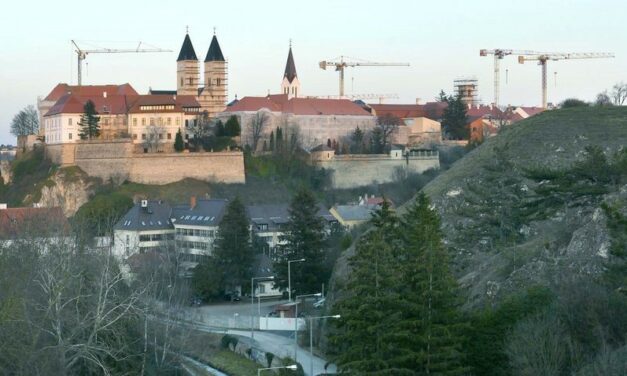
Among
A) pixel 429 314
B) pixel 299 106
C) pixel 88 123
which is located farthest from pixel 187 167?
pixel 429 314

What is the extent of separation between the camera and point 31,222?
149 feet

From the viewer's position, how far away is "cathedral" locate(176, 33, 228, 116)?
83938mm

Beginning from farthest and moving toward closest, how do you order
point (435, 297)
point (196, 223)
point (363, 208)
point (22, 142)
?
point (22, 142) < point (363, 208) < point (196, 223) < point (435, 297)

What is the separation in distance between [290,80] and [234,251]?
4679 cm

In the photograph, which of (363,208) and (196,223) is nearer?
(196,223)

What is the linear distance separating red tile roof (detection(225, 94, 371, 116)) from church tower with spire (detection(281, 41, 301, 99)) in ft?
29.5

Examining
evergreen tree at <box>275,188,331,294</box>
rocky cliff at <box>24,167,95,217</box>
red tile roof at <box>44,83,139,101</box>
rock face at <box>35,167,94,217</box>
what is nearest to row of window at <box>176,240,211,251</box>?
evergreen tree at <box>275,188,331,294</box>

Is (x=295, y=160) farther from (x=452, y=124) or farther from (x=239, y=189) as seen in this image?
(x=452, y=124)

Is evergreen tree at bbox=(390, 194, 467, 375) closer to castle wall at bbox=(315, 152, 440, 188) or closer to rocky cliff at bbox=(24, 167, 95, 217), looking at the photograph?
rocky cliff at bbox=(24, 167, 95, 217)

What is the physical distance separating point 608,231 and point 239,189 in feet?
141

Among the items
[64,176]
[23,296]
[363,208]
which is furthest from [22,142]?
[23,296]

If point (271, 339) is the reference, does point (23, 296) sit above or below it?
above

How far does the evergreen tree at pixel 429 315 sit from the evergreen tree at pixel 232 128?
4752 cm

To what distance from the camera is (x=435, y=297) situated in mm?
27984
